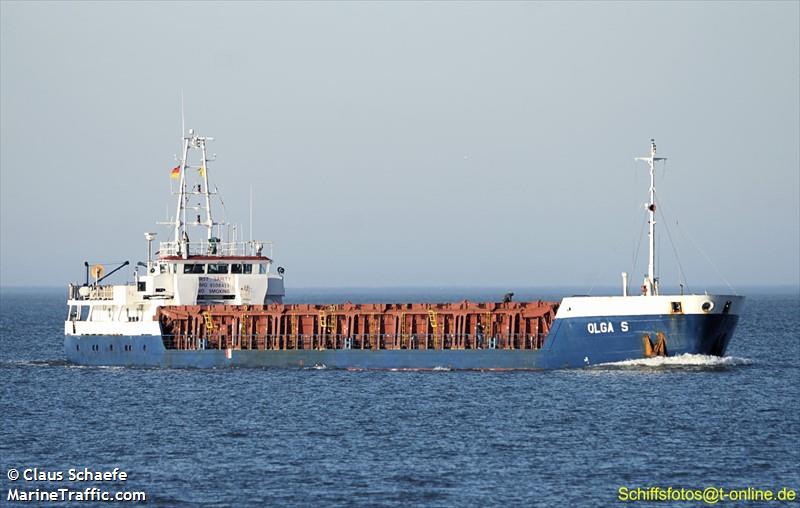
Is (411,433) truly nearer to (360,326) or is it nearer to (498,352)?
(498,352)

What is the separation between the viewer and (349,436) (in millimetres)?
43188

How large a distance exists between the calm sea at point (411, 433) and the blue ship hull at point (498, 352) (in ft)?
2.33

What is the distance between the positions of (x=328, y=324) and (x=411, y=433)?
21559 millimetres

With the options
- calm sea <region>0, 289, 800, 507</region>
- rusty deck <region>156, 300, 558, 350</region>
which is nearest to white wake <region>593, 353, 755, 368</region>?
calm sea <region>0, 289, 800, 507</region>

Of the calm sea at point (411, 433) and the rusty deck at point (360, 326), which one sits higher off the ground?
the rusty deck at point (360, 326)

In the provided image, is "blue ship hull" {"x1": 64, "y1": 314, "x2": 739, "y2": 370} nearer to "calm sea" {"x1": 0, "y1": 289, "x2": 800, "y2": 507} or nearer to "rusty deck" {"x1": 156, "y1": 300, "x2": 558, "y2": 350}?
"calm sea" {"x1": 0, "y1": 289, "x2": 800, "y2": 507}

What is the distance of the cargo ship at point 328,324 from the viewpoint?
55.1m

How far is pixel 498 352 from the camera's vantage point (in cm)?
5878

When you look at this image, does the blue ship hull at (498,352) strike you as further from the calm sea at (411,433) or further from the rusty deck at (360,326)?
the rusty deck at (360,326)

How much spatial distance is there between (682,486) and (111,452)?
1802 cm

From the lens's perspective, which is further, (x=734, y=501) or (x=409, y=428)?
(x=409, y=428)

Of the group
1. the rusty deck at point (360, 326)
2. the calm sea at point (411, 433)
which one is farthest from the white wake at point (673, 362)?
the rusty deck at point (360, 326)

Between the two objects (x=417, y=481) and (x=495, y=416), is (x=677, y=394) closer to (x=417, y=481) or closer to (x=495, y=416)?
(x=495, y=416)

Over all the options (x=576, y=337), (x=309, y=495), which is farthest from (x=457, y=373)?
(x=309, y=495)
